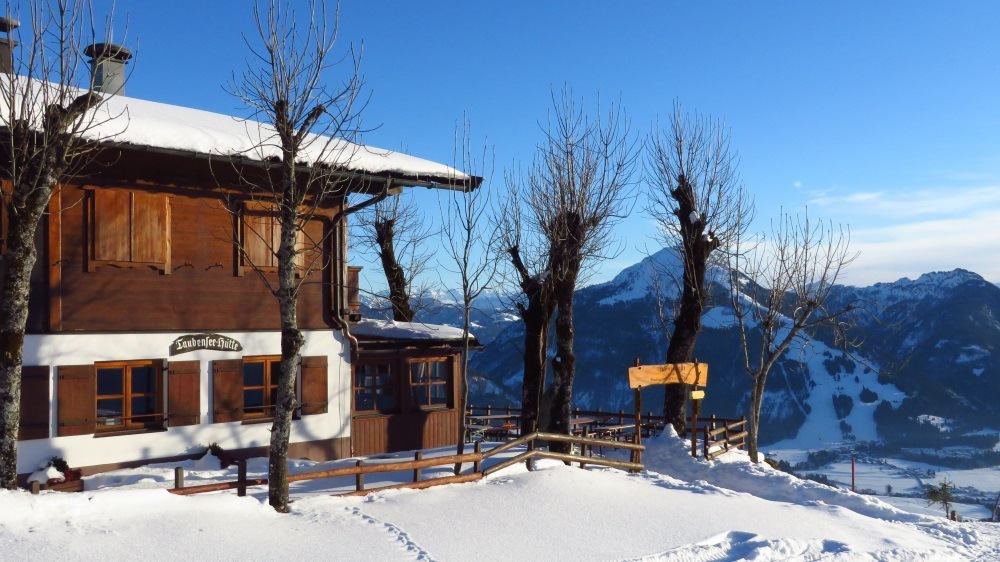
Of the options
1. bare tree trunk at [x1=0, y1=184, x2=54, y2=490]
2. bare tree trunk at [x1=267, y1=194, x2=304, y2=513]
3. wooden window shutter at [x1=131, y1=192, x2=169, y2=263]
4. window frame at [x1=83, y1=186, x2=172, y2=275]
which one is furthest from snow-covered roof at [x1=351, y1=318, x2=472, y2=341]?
bare tree trunk at [x1=0, y1=184, x2=54, y2=490]

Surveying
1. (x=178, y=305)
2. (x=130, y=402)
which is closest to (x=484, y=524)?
(x=130, y=402)

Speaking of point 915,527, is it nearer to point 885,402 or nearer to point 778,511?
point 778,511

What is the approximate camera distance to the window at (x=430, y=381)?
18984mm

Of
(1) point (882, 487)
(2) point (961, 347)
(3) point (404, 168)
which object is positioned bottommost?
(1) point (882, 487)

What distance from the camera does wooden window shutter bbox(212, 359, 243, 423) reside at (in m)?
15.2

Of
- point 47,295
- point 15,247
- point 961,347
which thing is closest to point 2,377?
point 15,247

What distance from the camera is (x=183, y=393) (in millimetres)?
14766

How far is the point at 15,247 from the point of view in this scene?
33.1 feet

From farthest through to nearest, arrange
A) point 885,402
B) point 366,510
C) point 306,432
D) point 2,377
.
Answer: point 885,402, point 306,432, point 366,510, point 2,377

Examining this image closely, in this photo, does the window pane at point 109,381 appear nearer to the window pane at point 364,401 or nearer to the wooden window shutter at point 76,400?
the window pane at point 364,401

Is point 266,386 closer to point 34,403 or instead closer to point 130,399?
point 130,399

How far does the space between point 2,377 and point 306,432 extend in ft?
23.1

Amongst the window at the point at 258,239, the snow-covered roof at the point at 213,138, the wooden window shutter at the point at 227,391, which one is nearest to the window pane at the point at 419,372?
the window at the point at 258,239

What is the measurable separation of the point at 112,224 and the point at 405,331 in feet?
23.4
